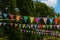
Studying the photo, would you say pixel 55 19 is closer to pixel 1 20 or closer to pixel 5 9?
pixel 1 20

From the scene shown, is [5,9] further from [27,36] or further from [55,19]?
[55,19]

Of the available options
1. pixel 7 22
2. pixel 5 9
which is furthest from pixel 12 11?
pixel 7 22

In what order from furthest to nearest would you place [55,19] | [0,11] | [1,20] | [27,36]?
[27,36] → [0,11] → [1,20] → [55,19]

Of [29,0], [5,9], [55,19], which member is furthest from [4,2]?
[55,19]

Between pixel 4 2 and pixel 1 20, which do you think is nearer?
pixel 1 20

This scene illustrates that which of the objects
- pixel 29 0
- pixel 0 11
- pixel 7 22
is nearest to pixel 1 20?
pixel 7 22

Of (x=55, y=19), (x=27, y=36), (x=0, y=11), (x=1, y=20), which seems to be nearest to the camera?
(x=55, y=19)

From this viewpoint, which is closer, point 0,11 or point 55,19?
point 55,19

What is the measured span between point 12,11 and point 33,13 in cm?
245

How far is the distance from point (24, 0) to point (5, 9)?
6.43 ft

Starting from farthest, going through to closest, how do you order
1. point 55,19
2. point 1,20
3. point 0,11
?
1. point 0,11
2. point 1,20
3. point 55,19

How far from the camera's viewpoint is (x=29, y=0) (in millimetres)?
28500

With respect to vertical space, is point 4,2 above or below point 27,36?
above

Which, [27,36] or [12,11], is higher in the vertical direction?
[12,11]
